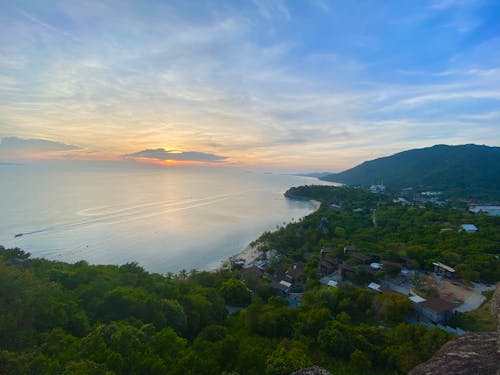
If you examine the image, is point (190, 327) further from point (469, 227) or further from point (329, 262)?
point (469, 227)

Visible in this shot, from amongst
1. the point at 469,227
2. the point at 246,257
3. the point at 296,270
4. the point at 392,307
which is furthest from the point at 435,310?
the point at 469,227

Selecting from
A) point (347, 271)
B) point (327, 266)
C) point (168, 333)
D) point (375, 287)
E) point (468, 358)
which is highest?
point (468, 358)

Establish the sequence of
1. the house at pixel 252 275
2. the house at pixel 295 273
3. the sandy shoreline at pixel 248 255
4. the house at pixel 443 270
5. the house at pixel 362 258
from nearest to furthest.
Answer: the house at pixel 443 270, the house at pixel 252 275, the house at pixel 295 273, the house at pixel 362 258, the sandy shoreline at pixel 248 255

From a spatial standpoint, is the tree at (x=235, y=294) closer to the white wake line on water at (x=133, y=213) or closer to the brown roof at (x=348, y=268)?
the brown roof at (x=348, y=268)

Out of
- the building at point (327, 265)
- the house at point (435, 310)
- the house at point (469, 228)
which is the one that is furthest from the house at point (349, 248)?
the house at point (469, 228)

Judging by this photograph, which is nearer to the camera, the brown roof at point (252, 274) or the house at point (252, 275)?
the house at point (252, 275)

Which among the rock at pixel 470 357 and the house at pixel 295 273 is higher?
the rock at pixel 470 357
